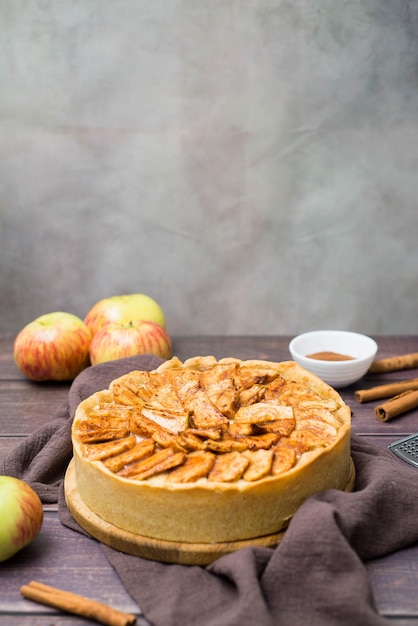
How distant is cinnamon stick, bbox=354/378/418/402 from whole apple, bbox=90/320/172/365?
0.72 m

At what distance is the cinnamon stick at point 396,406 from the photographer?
2.35 meters

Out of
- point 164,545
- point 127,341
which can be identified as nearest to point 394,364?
point 127,341

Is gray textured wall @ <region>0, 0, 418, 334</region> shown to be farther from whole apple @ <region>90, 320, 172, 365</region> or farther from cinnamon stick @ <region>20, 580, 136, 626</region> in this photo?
cinnamon stick @ <region>20, 580, 136, 626</region>

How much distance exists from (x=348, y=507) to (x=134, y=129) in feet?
8.89

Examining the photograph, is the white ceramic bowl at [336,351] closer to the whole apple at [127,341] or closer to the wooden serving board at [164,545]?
the whole apple at [127,341]

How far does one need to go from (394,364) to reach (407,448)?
61 cm

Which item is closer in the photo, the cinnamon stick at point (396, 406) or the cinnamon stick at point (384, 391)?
the cinnamon stick at point (396, 406)

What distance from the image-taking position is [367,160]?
3924 millimetres

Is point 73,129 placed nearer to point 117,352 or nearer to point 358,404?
point 117,352

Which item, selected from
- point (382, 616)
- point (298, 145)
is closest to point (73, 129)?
point (298, 145)

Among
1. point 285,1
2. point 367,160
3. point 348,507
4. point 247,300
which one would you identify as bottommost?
point 247,300

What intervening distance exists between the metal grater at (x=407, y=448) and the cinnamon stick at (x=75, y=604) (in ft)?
3.11

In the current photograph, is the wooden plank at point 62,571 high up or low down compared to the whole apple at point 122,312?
down

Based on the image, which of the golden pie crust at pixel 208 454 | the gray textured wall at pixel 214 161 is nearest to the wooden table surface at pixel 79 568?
the golden pie crust at pixel 208 454
